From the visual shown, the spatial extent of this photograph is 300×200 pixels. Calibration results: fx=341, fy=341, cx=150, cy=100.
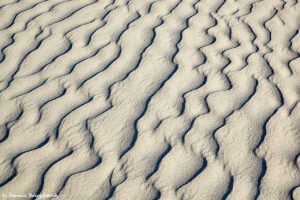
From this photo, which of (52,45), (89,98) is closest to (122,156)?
(89,98)

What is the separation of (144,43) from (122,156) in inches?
50.6

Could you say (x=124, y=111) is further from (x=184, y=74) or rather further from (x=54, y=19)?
(x=54, y=19)

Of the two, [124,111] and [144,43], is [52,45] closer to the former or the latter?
[144,43]

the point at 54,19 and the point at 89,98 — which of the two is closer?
the point at 89,98

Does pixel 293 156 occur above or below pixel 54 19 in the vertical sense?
below

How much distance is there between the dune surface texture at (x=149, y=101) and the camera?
6.94 feet

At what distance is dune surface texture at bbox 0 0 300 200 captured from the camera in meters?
2.12

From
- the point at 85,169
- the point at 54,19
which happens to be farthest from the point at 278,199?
the point at 54,19

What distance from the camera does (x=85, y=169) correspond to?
2.17 meters

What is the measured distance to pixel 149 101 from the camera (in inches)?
102

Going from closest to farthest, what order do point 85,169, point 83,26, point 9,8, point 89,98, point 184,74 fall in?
1. point 85,169
2. point 89,98
3. point 184,74
4. point 83,26
5. point 9,8

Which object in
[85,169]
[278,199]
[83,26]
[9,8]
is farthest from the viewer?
[9,8]

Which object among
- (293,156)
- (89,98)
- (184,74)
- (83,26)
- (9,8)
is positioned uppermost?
(9,8)

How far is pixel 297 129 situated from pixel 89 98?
5.02 feet
